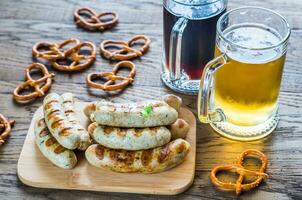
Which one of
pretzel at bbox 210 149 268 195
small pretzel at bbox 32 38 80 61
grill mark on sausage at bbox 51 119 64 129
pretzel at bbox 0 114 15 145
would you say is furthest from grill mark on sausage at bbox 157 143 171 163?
small pretzel at bbox 32 38 80 61

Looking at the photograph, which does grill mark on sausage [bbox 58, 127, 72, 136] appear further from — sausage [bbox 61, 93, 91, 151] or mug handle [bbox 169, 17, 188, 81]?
mug handle [bbox 169, 17, 188, 81]

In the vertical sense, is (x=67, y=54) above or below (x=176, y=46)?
below

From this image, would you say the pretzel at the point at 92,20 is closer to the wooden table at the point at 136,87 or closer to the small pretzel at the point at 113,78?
the wooden table at the point at 136,87

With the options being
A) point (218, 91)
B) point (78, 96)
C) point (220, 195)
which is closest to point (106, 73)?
point (78, 96)

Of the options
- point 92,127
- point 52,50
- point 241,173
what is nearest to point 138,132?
point 92,127

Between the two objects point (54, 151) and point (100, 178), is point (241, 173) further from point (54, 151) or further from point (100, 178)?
point (54, 151)

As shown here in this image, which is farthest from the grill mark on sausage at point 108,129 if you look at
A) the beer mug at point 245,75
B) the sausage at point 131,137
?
the beer mug at point 245,75
